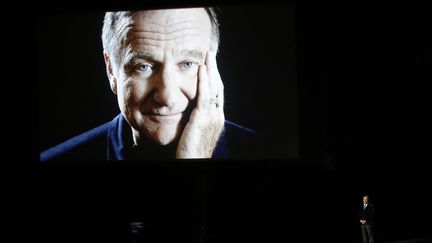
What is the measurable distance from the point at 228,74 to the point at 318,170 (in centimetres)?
204

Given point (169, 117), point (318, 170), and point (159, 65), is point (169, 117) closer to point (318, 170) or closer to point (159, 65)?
point (159, 65)

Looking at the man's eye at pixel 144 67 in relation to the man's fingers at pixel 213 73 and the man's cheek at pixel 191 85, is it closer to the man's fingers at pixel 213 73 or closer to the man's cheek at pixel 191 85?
the man's cheek at pixel 191 85

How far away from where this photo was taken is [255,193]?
6.73 meters

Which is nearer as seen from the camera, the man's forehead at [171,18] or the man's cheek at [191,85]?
the man's cheek at [191,85]

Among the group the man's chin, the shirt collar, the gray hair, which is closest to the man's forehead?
the gray hair

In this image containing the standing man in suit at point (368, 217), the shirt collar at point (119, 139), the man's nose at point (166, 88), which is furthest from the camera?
the shirt collar at point (119, 139)

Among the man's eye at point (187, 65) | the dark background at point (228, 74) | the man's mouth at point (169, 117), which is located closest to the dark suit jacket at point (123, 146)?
the dark background at point (228, 74)

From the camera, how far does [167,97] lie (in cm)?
648

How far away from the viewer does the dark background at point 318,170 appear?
6.64 metres

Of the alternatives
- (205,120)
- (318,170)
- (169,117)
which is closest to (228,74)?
(205,120)

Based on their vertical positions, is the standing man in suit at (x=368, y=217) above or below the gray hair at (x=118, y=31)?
below

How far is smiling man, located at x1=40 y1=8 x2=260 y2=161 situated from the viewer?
650 cm

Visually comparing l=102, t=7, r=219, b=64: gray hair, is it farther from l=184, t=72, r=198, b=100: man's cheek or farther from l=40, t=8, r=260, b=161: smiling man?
l=184, t=72, r=198, b=100: man's cheek

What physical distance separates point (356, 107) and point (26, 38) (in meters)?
5.44
